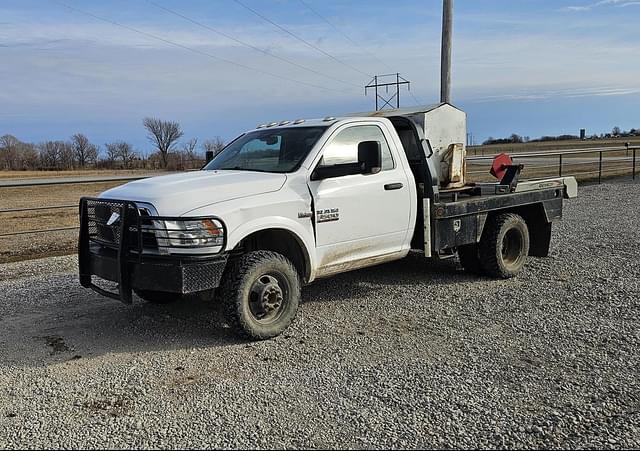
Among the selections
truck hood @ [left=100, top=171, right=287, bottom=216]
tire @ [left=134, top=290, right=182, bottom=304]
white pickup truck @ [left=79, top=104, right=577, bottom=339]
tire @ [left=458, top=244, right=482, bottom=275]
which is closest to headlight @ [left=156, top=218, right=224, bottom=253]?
white pickup truck @ [left=79, top=104, right=577, bottom=339]

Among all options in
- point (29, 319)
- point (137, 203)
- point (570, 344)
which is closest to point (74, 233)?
point (29, 319)

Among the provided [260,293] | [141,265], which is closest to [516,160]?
[260,293]

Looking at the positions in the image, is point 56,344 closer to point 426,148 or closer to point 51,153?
point 426,148

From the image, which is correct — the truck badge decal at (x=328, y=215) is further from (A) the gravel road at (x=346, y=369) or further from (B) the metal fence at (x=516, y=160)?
(B) the metal fence at (x=516, y=160)

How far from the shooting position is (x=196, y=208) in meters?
4.54

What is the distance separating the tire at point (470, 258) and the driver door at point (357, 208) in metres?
1.43

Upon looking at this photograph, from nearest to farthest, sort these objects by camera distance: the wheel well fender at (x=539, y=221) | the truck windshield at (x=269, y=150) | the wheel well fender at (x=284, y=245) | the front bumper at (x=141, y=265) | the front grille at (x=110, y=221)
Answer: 1. the front bumper at (x=141, y=265)
2. the front grille at (x=110, y=221)
3. the wheel well fender at (x=284, y=245)
4. the truck windshield at (x=269, y=150)
5. the wheel well fender at (x=539, y=221)

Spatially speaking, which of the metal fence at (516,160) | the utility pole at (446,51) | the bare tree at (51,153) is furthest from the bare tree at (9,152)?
the utility pole at (446,51)

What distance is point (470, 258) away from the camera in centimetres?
715

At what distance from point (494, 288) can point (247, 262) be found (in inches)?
127

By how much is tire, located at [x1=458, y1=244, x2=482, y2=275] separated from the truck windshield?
264cm

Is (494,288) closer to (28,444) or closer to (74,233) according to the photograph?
(28,444)

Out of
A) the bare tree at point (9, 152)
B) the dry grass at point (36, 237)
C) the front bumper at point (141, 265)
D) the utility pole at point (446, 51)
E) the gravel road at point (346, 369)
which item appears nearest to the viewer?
the gravel road at point (346, 369)

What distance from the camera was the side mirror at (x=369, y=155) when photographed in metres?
5.16
